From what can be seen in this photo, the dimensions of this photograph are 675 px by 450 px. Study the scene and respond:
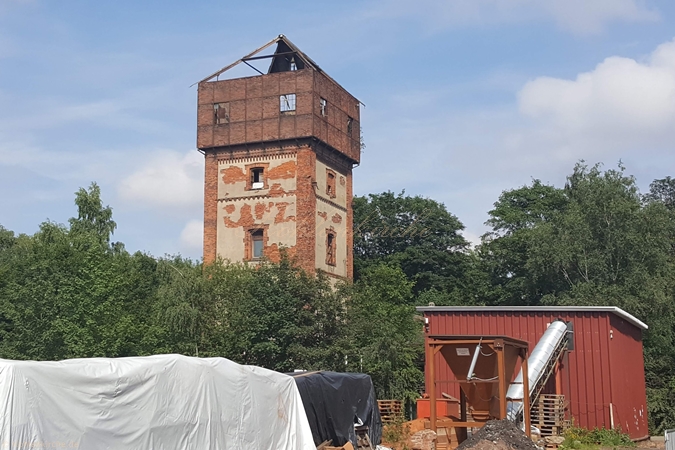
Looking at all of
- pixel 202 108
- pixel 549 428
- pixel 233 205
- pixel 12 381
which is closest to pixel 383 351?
pixel 549 428

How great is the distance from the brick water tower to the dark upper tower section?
51 mm

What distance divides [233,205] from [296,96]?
20.9ft

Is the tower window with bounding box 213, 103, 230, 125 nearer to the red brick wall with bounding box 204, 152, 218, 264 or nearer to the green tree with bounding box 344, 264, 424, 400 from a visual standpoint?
the red brick wall with bounding box 204, 152, 218, 264

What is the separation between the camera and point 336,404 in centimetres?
1903

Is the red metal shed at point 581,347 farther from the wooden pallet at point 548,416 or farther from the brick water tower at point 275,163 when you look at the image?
the brick water tower at point 275,163

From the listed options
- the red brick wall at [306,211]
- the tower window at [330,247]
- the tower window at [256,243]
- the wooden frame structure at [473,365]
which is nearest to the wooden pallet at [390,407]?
the wooden frame structure at [473,365]

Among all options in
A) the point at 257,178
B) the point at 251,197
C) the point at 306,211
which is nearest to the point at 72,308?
the point at 251,197

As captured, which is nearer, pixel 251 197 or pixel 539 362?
A: pixel 539 362

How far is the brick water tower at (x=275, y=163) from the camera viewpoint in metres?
41.0

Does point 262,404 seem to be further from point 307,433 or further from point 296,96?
point 296,96

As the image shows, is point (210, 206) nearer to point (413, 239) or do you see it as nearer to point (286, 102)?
point (286, 102)

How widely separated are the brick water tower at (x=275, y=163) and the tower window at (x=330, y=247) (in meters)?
0.05

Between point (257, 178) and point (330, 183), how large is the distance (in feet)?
12.8

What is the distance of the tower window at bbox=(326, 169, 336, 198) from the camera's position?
43.1m
